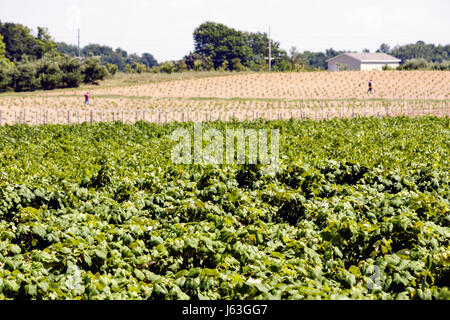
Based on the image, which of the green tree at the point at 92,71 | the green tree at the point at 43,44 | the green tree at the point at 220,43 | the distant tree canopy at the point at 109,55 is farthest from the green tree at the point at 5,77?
the distant tree canopy at the point at 109,55

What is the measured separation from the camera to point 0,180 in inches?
475

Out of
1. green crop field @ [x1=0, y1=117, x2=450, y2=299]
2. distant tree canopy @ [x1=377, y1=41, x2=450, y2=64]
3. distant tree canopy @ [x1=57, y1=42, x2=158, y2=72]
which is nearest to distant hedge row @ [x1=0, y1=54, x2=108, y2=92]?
green crop field @ [x1=0, y1=117, x2=450, y2=299]

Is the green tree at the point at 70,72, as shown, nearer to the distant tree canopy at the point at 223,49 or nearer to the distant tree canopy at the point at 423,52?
the distant tree canopy at the point at 223,49

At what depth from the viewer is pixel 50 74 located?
65938 millimetres

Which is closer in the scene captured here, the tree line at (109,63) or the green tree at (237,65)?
the tree line at (109,63)

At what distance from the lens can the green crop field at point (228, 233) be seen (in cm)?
542

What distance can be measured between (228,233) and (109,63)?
11365cm

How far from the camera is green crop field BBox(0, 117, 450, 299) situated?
→ 5.42m

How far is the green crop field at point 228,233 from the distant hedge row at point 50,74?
178ft

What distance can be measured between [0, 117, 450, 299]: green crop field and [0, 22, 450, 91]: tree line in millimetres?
55353

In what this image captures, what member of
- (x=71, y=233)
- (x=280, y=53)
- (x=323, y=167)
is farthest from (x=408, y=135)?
(x=280, y=53)

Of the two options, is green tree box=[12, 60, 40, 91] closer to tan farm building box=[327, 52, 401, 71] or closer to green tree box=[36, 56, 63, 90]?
green tree box=[36, 56, 63, 90]
